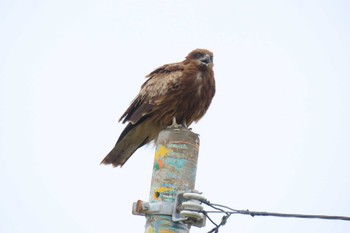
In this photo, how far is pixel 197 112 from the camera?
8.41m

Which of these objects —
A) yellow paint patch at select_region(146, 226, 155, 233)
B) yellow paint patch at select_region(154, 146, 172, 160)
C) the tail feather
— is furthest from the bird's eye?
yellow paint patch at select_region(146, 226, 155, 233)

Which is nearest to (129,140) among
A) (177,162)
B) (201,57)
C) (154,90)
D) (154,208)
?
(154,90)

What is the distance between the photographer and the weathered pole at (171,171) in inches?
194

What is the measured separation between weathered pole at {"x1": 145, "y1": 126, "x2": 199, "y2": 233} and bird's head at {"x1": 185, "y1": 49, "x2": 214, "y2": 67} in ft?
11.7

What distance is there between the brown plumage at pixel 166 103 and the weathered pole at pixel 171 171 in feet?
9.60

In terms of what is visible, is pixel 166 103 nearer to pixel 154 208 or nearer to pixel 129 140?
pixel 129 140

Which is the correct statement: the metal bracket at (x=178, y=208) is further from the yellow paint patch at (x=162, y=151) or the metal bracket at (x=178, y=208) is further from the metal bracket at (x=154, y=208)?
the yellow paint patch at (x=162, y=151)

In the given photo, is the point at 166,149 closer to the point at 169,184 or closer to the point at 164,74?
the point at 169,184

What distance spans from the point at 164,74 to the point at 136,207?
4013 millimetres

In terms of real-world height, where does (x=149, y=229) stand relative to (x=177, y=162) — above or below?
below

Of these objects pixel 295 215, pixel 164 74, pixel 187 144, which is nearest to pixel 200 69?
pixel 164 74

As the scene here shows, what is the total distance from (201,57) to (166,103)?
1.06 meters

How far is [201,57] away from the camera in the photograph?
8852mm

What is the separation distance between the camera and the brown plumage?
8.23m
